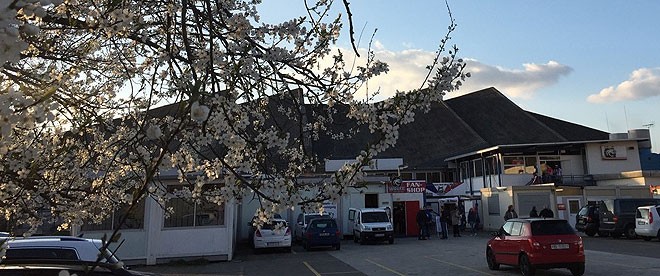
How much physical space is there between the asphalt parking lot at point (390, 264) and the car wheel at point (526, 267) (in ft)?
2.31

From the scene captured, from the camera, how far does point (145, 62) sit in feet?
17.9

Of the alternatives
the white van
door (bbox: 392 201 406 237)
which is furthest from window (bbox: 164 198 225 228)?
door (bbox: 392 201 406 237)

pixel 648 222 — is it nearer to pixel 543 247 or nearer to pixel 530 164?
pixel 543 247

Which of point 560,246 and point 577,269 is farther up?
point 560,246

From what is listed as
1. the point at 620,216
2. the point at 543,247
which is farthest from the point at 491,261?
the point at 620,216

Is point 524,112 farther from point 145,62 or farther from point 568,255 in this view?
point 145,62

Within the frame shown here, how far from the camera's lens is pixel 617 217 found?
24.4 metres

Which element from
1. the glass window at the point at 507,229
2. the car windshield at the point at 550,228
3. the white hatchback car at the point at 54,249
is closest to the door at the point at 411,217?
the glass window at the point at 507,229

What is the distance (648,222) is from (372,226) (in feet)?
42.0

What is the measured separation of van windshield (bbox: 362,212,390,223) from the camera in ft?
83.6

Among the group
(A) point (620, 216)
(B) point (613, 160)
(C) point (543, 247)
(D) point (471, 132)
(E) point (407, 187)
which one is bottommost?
(C) point (543, 247)

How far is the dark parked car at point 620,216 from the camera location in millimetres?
24219

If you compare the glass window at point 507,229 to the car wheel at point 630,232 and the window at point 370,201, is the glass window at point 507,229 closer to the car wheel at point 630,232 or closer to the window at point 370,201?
the car wheel at point 630,232

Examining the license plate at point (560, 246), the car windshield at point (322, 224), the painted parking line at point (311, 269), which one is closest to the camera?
the license plate at point (560, 246)
